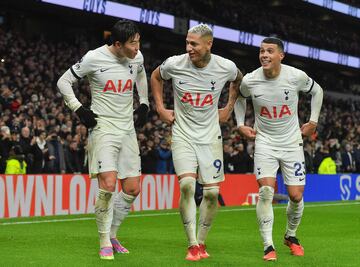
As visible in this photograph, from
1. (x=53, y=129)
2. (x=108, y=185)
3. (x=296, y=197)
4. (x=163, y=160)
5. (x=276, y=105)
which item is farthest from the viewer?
(x=163, y=160)

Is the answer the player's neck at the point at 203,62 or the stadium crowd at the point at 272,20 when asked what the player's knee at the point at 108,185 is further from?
the stadium crowd at the point at 272,20

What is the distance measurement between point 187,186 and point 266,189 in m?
0.90

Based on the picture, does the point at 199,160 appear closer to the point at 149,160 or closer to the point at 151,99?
the point at 149,160

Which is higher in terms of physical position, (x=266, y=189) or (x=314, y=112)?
(x=314, y=112)

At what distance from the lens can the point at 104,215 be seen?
8.19m

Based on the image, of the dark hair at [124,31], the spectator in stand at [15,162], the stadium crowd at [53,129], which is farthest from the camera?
the stadium crowd at [53,129]

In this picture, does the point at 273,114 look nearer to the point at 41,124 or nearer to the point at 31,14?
the point at 41,124

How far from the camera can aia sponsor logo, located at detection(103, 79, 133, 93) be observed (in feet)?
27.1

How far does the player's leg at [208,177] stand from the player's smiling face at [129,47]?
1.21 m

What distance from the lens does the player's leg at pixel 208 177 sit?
834cm

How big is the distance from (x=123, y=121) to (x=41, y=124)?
34.0ft

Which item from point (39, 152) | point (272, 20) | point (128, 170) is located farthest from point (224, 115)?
point (272, 20)

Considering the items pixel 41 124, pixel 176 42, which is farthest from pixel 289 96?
pixel 176 42

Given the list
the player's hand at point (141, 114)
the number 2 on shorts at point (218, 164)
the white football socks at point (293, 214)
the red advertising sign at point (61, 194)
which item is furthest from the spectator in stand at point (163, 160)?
the number 2 on shorts at point (218, 164)
